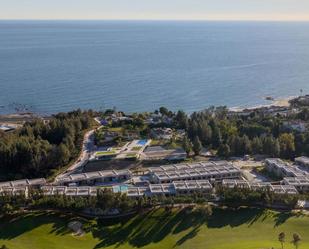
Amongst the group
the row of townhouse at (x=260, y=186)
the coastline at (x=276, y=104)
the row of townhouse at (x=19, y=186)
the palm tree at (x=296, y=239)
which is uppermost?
the palm tree at (x=296, y=239)

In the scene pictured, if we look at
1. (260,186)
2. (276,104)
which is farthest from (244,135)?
(276,104)

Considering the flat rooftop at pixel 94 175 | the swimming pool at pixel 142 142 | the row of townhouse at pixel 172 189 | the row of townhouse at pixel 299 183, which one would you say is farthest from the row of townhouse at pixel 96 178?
the row of townhouse at pixel 299 183

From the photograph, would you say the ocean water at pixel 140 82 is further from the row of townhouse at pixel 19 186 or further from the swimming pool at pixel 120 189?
the swimming pool at pixel 120 189

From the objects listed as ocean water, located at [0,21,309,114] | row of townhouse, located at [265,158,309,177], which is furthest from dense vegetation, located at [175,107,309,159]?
ocean water, located at [0,21,309,114]

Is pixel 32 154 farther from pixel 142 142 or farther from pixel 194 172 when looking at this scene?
pixel 194 172

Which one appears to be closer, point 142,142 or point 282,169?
point 282,169

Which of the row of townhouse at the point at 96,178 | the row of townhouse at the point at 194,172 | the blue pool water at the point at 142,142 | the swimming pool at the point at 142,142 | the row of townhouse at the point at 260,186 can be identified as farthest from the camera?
the swimming pool at the point at 142,142

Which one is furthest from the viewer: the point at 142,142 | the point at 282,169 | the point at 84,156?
the point at 142,142

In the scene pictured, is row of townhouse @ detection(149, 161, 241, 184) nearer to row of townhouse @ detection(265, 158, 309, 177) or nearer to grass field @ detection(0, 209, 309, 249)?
row of townhouse @ detection(265, 158, 309, 177)

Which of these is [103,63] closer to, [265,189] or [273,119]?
[273,119]
